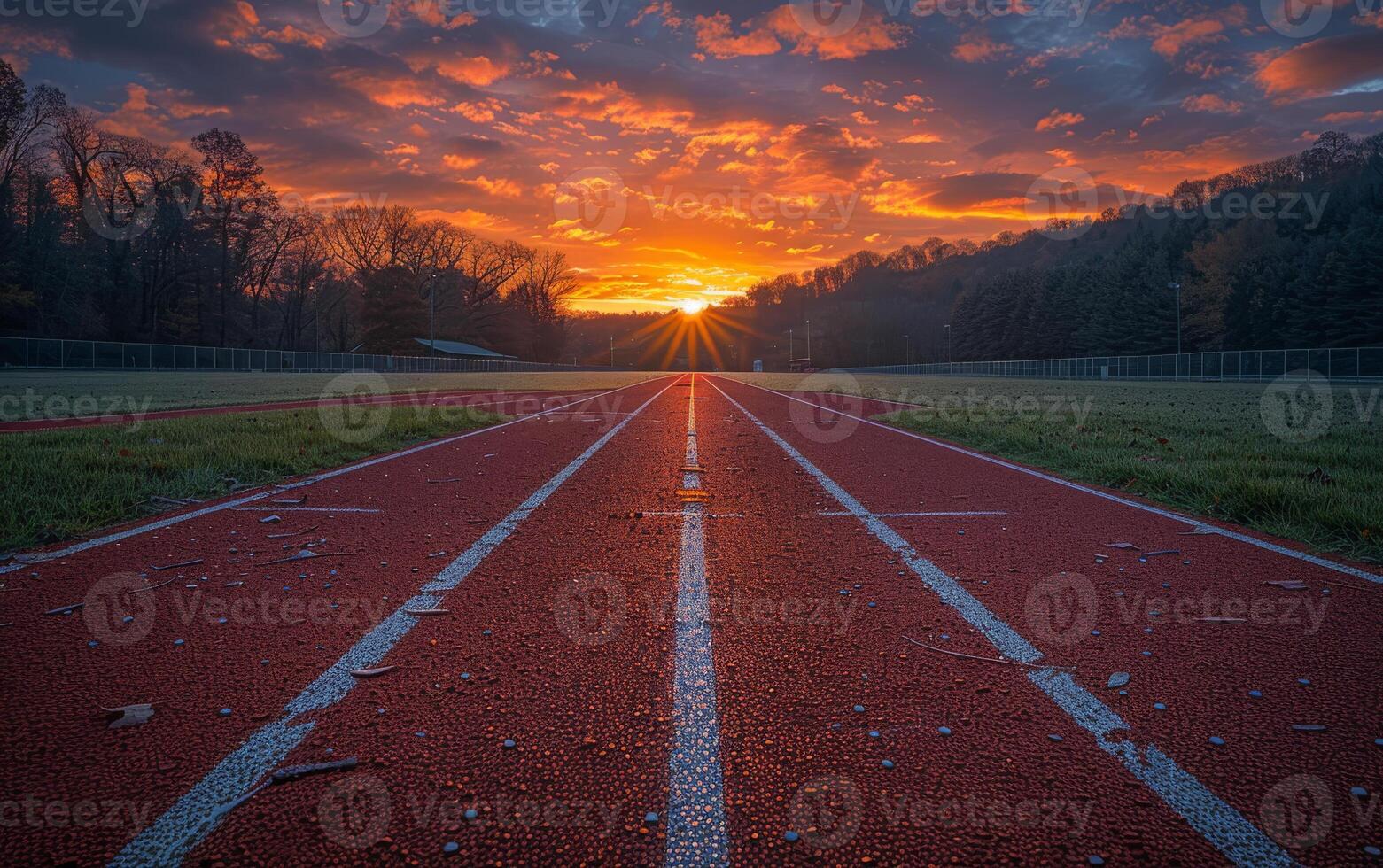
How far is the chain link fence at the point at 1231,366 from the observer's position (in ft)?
123

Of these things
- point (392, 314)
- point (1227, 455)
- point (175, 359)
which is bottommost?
point (1227, 455)

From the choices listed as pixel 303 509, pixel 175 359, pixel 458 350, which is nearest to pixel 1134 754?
pixel 303 509

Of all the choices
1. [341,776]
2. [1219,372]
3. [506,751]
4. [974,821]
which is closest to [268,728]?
[341,776]

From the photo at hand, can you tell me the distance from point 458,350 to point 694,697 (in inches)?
3493

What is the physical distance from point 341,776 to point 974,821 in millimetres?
1798

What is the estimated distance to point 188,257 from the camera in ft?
182

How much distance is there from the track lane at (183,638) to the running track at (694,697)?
0.02 m

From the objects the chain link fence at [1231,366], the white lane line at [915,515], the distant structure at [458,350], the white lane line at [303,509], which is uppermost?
the distant structure at [458,350]

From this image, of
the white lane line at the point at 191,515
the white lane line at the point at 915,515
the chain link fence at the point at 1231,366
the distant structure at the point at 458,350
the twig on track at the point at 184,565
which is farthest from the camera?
the distant structure at the point at 458,350

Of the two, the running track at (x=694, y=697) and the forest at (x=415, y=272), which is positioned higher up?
the forest at (x=415, y=272)

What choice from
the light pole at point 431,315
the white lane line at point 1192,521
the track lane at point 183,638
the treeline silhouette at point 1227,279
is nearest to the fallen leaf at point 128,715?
the track lane at point 183,638

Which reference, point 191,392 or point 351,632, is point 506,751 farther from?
point 191,392

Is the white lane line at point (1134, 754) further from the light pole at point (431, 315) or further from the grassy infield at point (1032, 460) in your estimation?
the light pole at point (431, 315)

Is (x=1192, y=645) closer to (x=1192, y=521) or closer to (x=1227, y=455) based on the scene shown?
(x=1192, y=521)
